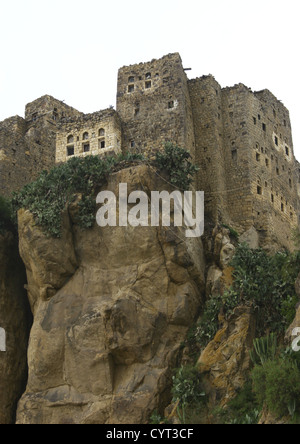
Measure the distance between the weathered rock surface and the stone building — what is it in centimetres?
905

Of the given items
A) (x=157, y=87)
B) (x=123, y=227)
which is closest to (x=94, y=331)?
(x=123, y=227)

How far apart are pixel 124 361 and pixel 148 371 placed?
132 cm

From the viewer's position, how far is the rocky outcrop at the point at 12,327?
35509 millimetres

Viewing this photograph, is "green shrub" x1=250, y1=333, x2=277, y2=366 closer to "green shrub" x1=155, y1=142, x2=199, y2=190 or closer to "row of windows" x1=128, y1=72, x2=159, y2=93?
"green shrub" x1=155, y1=142, x2=199, y2=190

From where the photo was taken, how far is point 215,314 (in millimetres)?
32906

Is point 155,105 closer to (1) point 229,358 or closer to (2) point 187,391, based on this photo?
(1) point 229,358

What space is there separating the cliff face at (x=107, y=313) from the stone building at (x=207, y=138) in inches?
219

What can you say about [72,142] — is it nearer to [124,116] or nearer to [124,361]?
[124,116]

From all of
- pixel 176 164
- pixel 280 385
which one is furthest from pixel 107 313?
pixel 280 385

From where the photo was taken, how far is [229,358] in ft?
101

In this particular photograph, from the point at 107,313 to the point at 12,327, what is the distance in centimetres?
674

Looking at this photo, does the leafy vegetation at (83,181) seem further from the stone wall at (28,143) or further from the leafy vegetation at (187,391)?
→ the leafy vegetation at (187,391)

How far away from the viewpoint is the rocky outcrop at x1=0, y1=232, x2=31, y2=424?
35.5 meters

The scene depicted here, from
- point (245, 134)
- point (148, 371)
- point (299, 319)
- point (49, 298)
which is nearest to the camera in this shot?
point (299, 319)
